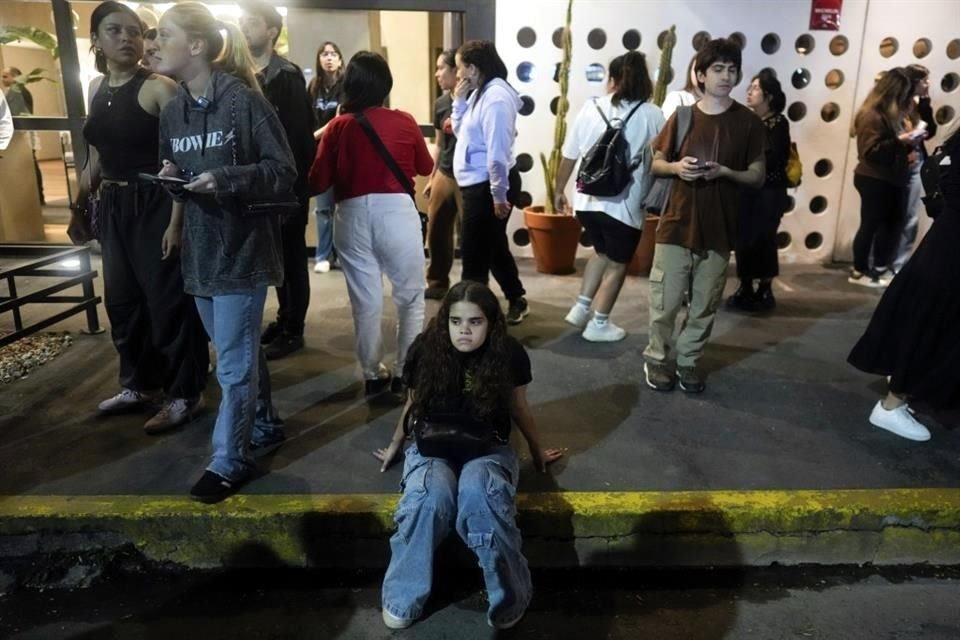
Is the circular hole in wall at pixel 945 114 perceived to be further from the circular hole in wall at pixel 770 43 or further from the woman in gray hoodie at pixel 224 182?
the woman in gray hoodie at pixel 224 182

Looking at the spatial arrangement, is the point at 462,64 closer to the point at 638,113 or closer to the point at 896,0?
the point at 638,113

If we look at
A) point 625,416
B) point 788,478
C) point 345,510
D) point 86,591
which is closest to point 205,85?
point 345,510

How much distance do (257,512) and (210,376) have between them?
5.18 feet

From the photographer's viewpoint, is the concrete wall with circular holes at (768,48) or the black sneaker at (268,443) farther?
the concrete wall with circular holes at (768,48)

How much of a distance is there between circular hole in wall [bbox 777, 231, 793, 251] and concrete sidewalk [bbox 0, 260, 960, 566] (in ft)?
9.87

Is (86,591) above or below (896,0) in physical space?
below

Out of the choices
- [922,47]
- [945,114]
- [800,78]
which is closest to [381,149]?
[800,78]

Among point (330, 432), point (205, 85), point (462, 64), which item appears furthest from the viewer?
point (462, 64)

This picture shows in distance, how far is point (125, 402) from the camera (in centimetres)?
384

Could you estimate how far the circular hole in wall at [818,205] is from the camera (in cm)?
737

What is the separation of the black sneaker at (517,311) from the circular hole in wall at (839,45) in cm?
394

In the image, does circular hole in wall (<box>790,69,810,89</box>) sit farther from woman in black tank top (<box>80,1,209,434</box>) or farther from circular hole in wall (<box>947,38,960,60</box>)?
woman in black tank top (<box>80,1,209,434</box>)

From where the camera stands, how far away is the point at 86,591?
2.90 meters

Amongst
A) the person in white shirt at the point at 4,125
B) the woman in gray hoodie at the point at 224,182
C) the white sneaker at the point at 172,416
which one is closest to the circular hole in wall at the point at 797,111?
the woman in gray hoodie at the point at 224,182
